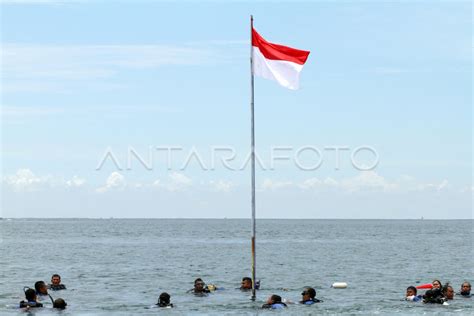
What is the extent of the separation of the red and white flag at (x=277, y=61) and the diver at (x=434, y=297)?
14368 millimetres

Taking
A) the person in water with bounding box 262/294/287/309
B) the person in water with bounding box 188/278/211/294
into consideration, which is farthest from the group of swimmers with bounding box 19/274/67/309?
the person in water with bounding box 262/294/287/309

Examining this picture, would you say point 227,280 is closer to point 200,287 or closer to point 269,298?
point 200,287

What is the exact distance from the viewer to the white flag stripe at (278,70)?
34625 millimetres

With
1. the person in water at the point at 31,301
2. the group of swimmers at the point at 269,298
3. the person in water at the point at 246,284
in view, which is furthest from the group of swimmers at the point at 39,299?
the person in water at the point at 246,284

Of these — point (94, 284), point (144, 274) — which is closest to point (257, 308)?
point (94, 284)

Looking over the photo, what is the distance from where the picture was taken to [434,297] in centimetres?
4194

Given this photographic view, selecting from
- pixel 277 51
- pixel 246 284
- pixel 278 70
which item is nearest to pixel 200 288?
pixel 246 284

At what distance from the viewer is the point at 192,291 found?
49531 millimetres

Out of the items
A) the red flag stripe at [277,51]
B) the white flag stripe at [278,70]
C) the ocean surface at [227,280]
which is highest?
the red flag stripe at [277,51]

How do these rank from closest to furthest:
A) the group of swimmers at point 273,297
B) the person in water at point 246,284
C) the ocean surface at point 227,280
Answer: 1. the group of swimmers at point 273,297
2. the ocean surface at point 227,280
3. the person in water at point 246,284

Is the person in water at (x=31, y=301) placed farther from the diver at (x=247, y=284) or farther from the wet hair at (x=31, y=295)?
the diver at (x=247, y=284)

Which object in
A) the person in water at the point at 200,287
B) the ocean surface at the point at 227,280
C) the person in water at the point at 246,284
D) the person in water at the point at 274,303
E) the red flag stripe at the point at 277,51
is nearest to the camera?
the red flag stripe at the point at 277,51

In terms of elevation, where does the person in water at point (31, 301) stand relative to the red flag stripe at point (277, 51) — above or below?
below

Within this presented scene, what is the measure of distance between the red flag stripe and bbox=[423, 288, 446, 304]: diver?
49.3 ft
